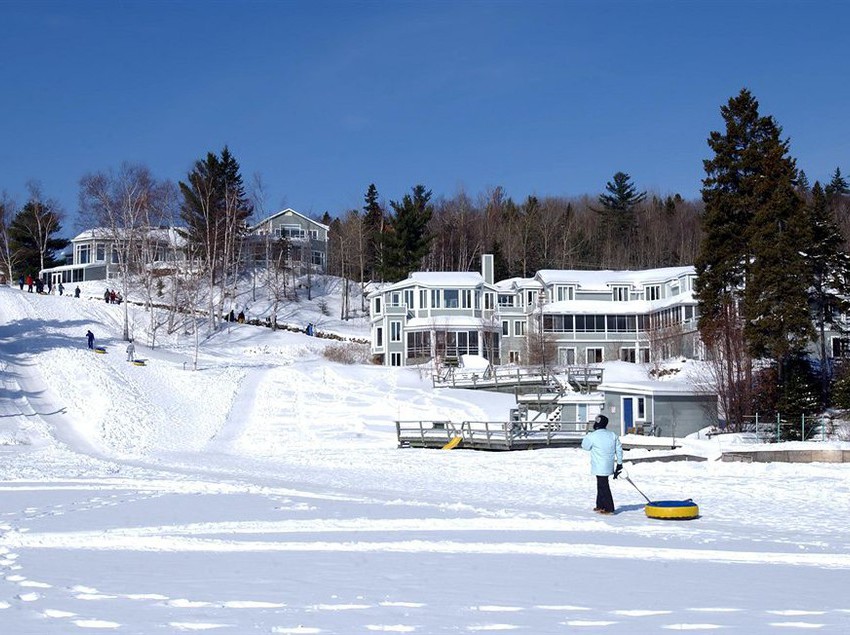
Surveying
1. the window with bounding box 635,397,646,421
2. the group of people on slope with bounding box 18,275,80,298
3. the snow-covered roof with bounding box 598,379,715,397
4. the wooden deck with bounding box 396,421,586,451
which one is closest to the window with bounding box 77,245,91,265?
the group of people on slope with bounding box 18,275,80,298

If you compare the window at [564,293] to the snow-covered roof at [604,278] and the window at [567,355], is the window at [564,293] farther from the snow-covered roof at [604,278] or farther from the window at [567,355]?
the window at [567,355]

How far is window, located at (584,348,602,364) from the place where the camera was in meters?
66.9

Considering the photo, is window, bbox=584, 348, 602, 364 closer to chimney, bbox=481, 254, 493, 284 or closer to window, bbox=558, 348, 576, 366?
window, bbox=558, 348, 576, 366

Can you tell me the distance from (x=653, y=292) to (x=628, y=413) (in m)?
33.1

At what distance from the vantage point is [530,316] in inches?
2736

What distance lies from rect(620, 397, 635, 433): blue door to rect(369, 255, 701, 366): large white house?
20307 mm

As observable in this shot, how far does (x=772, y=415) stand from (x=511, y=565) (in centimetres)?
3021

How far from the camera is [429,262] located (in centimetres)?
9888

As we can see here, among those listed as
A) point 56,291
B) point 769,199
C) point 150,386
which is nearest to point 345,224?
point 56,291

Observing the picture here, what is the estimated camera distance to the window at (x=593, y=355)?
66.9 meters

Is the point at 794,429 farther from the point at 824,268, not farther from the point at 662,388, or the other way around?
the point at 824,268

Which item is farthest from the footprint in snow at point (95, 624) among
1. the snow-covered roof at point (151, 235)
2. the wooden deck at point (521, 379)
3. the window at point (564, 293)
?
the snow-covered roof at point (151, 235)

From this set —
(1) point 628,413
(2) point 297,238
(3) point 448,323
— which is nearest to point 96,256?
(2) point 297,238

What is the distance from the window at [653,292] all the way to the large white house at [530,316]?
8cm
